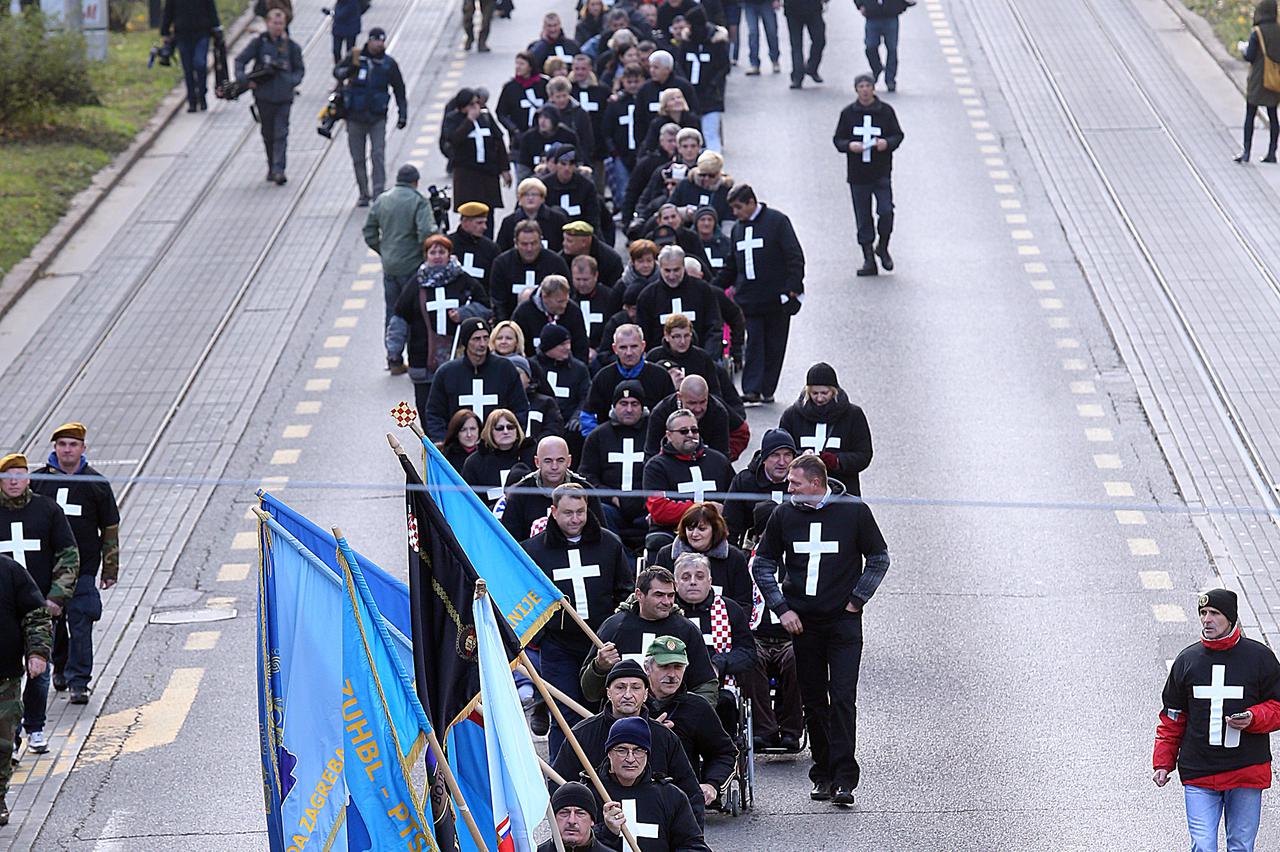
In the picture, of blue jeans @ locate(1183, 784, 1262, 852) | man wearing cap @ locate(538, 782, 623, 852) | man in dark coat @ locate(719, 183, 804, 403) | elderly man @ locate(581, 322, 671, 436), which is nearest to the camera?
man wearing cap @ locate(538, 782, 623, 852)

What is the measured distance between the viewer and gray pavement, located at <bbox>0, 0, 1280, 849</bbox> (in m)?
13.4

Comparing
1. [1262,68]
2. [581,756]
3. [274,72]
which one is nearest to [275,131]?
[274,72]

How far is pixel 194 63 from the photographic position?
30.5 m

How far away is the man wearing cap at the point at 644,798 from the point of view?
1058cm

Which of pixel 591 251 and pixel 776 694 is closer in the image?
pixel 776 694

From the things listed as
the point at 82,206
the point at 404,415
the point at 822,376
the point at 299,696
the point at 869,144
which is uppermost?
the point at 404,415

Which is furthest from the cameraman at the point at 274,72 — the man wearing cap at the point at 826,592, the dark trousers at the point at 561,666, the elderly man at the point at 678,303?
the man wearing cap at the point at 826,592

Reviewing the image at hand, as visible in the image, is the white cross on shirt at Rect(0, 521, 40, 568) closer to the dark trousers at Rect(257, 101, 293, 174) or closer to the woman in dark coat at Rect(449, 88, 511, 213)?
the woman in dark coat at Rect(449, 88, 511, 213)

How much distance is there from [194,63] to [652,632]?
20123 mm

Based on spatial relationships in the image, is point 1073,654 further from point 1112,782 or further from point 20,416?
point 20,416

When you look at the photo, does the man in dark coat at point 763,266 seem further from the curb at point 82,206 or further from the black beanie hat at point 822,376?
the curb at point 82,206

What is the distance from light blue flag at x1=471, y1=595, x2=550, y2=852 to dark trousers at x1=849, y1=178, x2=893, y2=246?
13.6 m

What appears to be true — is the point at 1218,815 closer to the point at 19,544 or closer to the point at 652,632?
the point at 652,632

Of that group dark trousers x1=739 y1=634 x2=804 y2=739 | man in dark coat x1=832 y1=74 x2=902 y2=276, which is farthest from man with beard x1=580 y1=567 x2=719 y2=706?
man in dark coat x1=832 y1=74 x2=902 y2=276
